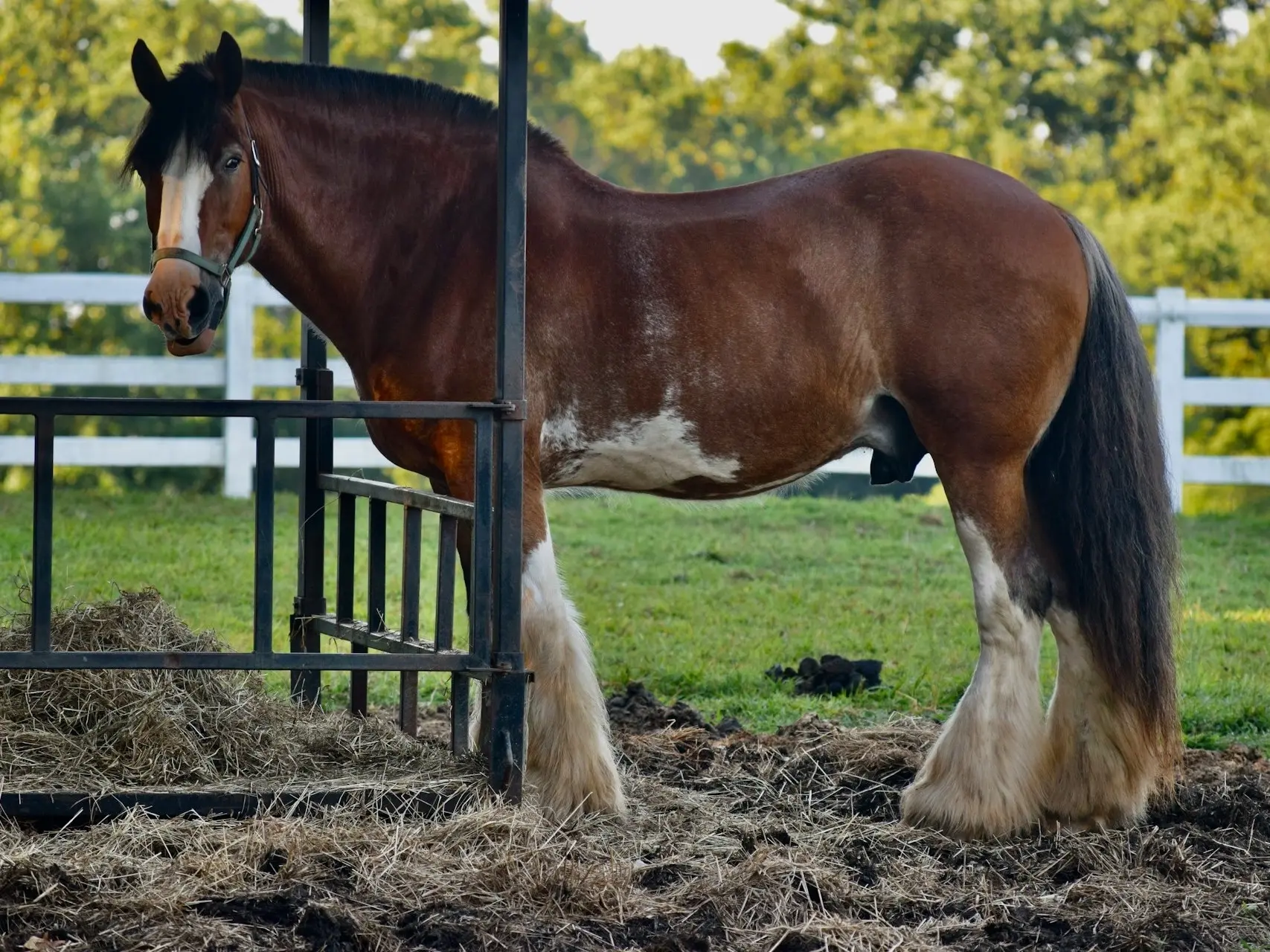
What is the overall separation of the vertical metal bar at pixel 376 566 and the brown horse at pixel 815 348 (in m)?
0.28

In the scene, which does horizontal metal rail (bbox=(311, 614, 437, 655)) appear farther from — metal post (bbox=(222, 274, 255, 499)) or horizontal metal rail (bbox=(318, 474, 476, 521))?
metal post (bbox=(222, 274, 255, 499))

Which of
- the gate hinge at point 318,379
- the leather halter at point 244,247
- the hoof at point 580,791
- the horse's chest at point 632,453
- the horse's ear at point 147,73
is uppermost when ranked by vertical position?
the horse's ear at point 147,73

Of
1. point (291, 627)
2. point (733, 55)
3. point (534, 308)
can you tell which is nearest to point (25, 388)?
point (291, 627)

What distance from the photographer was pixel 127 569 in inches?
299

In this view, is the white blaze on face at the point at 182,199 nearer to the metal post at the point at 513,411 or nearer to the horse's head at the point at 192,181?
the horse's head at the point at 192,181

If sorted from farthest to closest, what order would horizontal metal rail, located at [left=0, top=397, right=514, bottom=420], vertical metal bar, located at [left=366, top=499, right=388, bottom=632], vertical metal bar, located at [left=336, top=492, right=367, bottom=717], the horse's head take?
vertical metal bar, located at [left=336, top=492, right=367, bottom=717] → vertical metal bar, located at [left=366, top=499, right=388, bottom=632] → the horse's head → horizontal metal rail, located at [left=0, top=397, right=514, bottom=420]

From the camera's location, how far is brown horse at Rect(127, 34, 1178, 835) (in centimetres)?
437

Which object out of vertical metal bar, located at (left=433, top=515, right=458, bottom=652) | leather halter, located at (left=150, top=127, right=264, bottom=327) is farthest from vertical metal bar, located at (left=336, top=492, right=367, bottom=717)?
leather halter, located at (left=150, top=127, right=264, bottom=327)

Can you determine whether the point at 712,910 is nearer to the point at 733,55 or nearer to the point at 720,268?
the point at 720,268

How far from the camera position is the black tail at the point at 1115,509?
14.5 feet

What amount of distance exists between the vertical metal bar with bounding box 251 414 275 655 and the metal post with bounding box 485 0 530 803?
0.58 metres

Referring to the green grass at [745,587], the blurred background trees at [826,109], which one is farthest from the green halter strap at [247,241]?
the blurred background trees at [826,109]

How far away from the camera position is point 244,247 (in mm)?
4254

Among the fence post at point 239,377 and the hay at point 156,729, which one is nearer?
the hay at point 156,729
